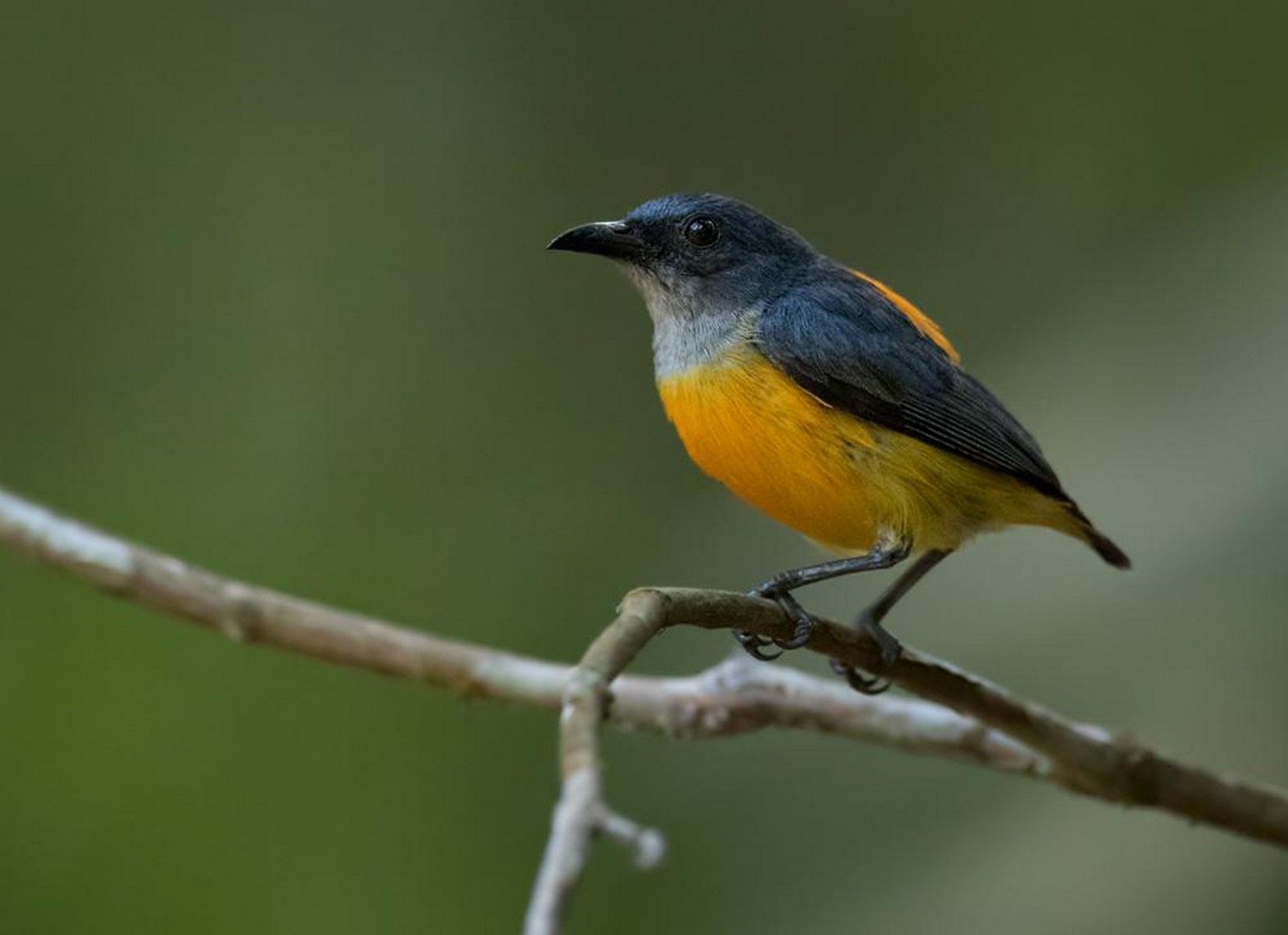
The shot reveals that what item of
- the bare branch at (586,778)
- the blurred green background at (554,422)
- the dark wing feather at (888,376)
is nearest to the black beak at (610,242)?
the dark wing feather at (888,376)

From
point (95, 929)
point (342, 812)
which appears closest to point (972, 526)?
point (342, 812)

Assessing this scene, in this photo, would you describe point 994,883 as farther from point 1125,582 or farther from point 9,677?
point 9,677

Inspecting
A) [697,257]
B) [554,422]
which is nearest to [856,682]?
[697,257]

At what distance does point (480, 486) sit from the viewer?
252 inches

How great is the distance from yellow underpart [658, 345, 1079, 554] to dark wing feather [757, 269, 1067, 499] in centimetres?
4

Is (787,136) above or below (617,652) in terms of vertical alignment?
above

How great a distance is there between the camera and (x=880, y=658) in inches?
120

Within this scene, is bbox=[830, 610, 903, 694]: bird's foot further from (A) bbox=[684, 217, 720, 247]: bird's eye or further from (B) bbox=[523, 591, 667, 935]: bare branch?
(A) bbox=[684, 217, 720, 247]: bird's eye

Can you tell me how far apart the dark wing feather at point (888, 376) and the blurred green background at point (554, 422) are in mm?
1531

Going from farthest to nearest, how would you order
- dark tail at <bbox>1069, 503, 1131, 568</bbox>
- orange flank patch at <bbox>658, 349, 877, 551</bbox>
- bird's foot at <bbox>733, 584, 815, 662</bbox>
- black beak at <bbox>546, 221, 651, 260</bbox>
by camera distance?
dark tail at <bbox>1069, 503, 1131, 568</bbox> < black beak at <bbox>546, 221, 651, 260</bbox> < orange flank patch at <bbox>658, 349, 877, 551</bbox> < bird's foot at <bbox>733, 584, 815, 662</bbox>

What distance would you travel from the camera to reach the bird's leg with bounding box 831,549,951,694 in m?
3.06

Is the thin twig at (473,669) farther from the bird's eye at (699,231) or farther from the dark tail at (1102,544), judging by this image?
the bird's eye at (699,231)

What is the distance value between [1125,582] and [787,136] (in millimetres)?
2751

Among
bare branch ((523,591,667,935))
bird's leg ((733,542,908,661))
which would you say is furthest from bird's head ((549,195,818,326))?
bare branch ((523,591,667,935))
